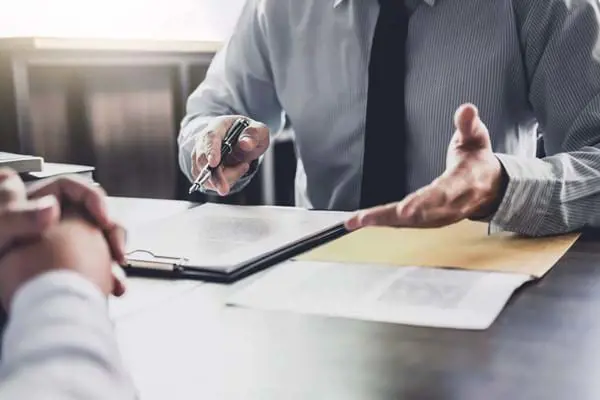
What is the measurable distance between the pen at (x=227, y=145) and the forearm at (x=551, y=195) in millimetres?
399

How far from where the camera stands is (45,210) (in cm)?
57

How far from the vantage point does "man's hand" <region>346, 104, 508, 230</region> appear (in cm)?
90

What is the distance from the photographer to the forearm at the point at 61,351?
16.4 inches

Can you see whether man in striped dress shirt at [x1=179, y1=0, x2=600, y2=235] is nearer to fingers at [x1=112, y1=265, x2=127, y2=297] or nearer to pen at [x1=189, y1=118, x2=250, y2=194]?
pen at [x1=189, y1=118, x2=250, y2=194]

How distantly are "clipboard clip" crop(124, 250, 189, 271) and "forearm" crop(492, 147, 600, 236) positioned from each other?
39 centimetres

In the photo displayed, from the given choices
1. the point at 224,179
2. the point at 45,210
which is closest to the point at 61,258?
the point at 45,210

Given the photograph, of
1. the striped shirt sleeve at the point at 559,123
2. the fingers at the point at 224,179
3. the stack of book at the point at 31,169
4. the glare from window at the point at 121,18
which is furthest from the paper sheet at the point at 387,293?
the glare from window at the point at 121,18

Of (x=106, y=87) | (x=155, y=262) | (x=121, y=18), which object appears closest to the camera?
(x=155, y=262)

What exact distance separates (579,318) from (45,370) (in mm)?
436

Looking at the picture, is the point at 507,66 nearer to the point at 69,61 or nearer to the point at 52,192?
the point at 52,192

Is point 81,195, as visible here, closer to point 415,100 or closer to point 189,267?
point 189,267

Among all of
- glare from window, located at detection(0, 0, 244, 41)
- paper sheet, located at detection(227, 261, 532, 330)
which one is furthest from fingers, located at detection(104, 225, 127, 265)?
glare from window, located at detection(0, 0, 244, 41)

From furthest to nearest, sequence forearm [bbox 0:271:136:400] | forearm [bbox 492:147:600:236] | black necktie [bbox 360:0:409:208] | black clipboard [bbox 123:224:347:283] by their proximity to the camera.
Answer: black necktie [bbox 360:0:409:208] → forearm [bbox 492:147:600:236] → black clipboard [bbox 123:224:347:283] → forearm [bbox 0:271:136:400]

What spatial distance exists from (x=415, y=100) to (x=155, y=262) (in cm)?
65
